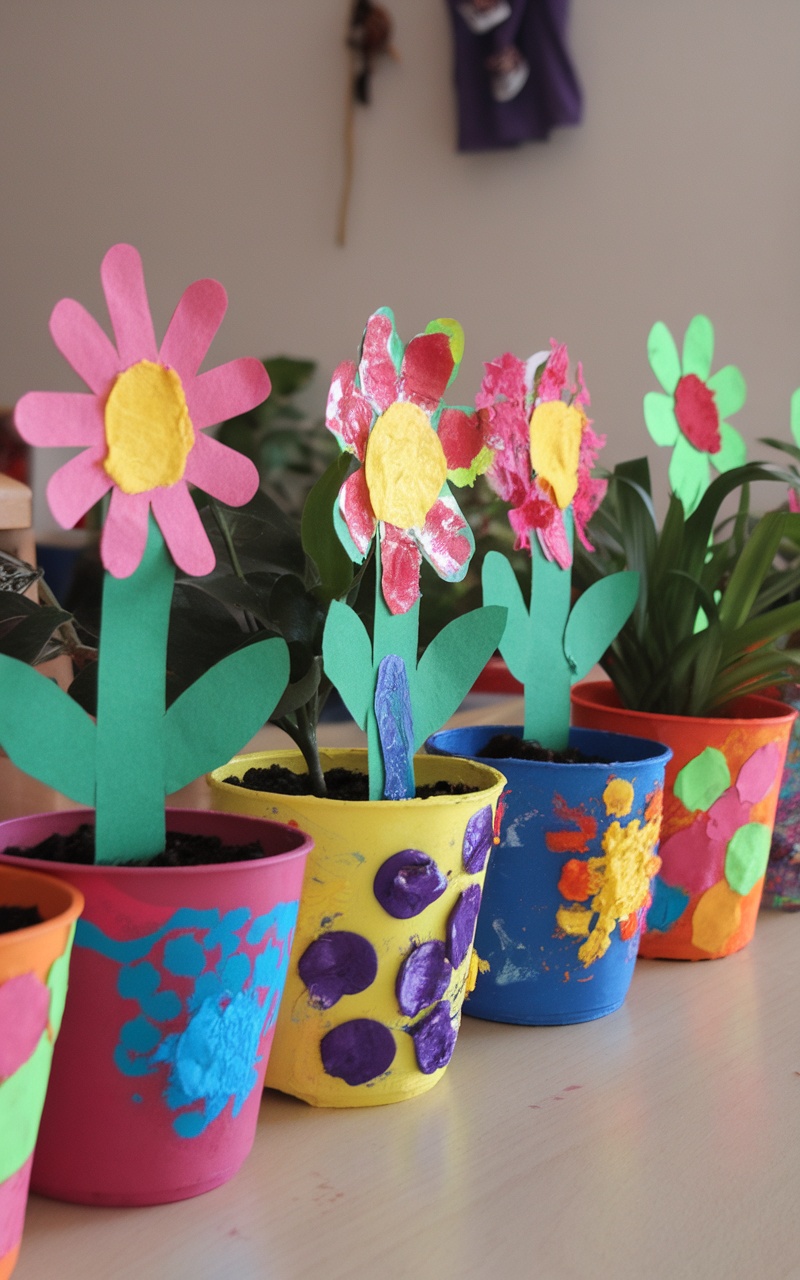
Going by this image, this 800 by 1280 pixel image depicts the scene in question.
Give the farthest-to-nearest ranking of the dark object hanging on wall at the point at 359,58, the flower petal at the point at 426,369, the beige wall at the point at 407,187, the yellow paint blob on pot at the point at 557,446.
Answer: the dark object hanging on wall at the point at 359,58, the beige wall at the point at 407,187, the yellow paint blob on pot at the point at 557,446, the flower petal at the point at 426,369

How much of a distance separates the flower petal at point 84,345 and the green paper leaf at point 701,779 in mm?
455

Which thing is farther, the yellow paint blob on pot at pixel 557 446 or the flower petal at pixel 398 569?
the yellow paint blob on pot at pixel 557 446

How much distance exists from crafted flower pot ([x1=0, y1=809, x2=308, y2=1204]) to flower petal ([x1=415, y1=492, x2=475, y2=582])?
0.19 metres

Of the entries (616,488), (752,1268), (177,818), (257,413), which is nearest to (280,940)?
(177,818)

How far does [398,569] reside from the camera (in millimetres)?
550

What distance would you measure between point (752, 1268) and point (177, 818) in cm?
28

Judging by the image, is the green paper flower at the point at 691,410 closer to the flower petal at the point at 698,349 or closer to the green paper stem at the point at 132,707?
the flower petal at the point at 698,349

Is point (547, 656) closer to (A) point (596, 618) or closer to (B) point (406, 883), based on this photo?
(A) point (596, 618)

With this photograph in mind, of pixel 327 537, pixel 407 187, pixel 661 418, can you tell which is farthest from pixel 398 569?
pixel 407 187

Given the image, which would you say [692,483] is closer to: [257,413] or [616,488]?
[616,488]

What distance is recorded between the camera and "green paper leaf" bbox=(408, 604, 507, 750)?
57 centimetres

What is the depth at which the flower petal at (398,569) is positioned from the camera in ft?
1.79

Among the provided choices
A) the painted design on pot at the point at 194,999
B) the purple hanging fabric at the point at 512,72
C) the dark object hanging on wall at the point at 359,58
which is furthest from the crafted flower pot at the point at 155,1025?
the dark object hanging on wall at the point at 359,58

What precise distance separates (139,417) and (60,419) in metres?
0.03
